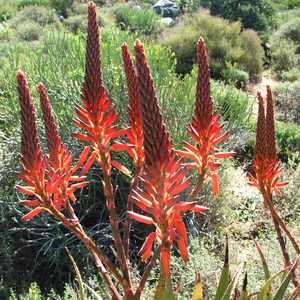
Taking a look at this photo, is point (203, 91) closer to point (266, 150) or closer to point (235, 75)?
point (266, 150)

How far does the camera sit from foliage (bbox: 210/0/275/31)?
15328 millimetres

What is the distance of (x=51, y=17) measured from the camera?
1652cm

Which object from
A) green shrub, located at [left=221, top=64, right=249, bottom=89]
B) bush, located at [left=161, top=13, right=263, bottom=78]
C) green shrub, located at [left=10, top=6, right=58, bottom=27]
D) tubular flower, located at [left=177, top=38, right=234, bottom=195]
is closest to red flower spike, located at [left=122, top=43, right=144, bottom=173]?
tubular flower, located at [left=177, top=38, right=234, bottom=195]

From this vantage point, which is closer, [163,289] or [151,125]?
[151,125]

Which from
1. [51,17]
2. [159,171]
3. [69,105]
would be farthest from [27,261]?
[51,17]

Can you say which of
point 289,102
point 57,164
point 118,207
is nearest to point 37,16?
point 289,102

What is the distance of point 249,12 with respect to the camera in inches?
607

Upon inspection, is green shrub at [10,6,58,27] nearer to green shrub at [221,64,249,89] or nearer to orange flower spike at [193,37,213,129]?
green shrub at [221,64,249,89]

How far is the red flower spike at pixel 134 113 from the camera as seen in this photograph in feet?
4.83

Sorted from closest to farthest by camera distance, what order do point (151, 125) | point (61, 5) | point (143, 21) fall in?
point (151, 125), point (143, 21), point (61, 5)

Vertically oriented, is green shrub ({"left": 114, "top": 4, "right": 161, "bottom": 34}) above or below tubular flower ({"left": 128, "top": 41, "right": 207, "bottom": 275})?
below

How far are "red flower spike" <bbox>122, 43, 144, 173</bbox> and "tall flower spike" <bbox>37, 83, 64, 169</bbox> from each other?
226mm

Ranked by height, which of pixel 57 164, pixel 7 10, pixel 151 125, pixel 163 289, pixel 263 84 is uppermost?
pixel 151 125

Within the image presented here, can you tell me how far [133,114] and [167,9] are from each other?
1807 cm
